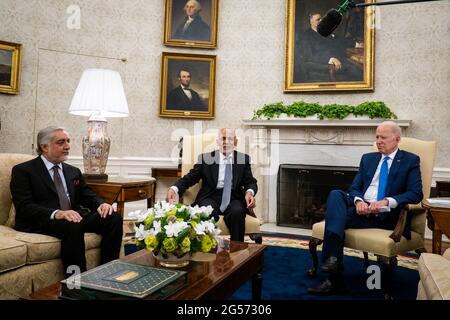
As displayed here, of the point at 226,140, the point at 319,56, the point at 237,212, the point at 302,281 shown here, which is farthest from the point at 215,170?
the point at 319,56

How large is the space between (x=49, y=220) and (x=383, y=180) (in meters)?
2.80

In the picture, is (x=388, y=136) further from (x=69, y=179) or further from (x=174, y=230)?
(x=69, y=179)

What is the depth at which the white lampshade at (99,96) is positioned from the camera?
3.57 metres

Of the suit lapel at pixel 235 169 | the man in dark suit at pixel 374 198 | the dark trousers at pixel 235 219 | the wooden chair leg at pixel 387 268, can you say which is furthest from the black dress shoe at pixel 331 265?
the suit lapel at pixel 235 169

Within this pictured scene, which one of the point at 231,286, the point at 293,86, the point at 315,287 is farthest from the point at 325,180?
the point at 231,286

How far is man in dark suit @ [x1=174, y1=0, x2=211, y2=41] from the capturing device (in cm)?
625

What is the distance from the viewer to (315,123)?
5.54m

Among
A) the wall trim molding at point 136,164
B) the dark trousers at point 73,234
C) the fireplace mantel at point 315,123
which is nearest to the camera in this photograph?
the dark trousers at point 73,234

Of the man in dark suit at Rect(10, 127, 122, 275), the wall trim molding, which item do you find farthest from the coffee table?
the wall trim molding

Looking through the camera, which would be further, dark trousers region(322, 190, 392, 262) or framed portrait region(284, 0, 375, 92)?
framed portrait region(284, 0, 375, 92)

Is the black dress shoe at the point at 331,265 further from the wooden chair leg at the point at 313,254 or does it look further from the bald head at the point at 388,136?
the bald head at the point at 388,136

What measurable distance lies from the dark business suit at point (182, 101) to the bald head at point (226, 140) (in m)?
2.48

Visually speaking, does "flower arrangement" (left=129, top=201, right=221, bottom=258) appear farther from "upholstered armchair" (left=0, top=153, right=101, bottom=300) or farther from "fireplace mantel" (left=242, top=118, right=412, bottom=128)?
"fireplace mantel" (left=242, top=118, right=412, bottom=128)

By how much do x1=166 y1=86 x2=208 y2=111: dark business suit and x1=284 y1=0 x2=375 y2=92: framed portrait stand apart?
1.53 metres
